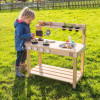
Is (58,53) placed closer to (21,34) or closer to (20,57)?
(21,34)

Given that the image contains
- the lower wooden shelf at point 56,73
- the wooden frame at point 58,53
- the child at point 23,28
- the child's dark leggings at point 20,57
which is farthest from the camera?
the child's dark leggings at point 20,57

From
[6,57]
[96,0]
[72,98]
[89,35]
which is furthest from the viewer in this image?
[96,0]

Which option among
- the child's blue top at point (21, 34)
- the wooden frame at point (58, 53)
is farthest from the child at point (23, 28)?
the wooden frame at point (58, 53)

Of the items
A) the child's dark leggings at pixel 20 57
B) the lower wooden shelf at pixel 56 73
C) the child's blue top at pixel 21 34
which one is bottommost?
the lower wooden shelf at pixel 56 73

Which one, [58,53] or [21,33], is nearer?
[58,53]

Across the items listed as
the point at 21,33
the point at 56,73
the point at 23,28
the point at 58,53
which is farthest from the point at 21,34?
the point at 56,73

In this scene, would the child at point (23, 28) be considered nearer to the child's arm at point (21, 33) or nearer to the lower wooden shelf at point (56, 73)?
the child's arm at point (21, 33)

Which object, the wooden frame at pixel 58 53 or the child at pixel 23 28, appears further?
the child at pixel 23 28

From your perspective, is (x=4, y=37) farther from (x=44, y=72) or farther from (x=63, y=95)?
(x=63, y=95)

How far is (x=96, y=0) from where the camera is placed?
1608 cm

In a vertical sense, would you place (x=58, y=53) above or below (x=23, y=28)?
below

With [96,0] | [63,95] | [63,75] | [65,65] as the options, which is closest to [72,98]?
[63,95]

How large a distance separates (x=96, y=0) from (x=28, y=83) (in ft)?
44.4

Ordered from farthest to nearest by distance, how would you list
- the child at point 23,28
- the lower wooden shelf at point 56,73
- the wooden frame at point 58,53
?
the lower wooden shelf at point 56,73 → the child at point 23,28 → the wooden frame at point 58,53
